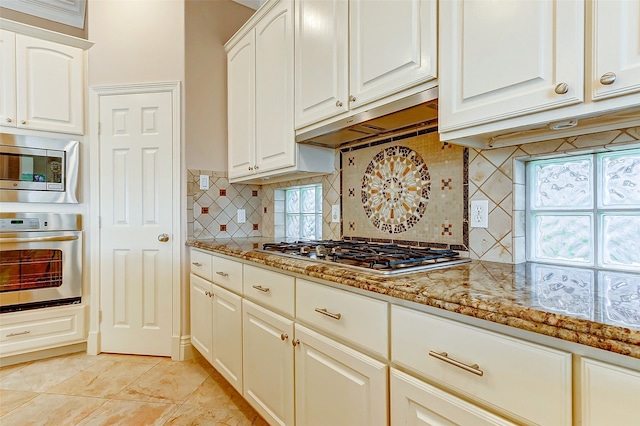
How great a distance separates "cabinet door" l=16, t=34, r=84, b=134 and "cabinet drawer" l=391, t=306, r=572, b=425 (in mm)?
2913

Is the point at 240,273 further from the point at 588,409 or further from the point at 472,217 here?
the point at 588,409

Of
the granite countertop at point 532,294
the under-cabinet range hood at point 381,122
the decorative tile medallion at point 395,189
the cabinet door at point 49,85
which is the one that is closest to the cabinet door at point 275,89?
the under-cabinet range hood at point 381,122

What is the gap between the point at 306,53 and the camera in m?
1.77

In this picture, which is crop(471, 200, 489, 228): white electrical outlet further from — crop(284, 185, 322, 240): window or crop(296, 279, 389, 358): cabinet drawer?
crop(284, 185, 322, 240): window

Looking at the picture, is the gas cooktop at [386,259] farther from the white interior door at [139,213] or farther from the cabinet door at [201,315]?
the white interior door at [139,213]

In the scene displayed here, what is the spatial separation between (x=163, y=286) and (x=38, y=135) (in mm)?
1456

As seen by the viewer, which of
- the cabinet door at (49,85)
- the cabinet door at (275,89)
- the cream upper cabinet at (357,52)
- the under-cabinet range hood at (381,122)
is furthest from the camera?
the cabinet door at (49,85)

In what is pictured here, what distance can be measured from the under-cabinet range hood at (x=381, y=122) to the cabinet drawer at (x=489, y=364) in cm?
79

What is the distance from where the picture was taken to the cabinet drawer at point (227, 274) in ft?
5.94

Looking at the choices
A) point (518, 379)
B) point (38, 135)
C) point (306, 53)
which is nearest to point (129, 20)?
point (38, 135)

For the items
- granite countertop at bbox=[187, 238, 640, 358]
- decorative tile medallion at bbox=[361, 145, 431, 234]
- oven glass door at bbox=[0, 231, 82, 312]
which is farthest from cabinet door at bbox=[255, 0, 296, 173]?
oven glass door at bbox=[0, 231, 82, 312]

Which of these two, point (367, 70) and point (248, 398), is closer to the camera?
point (367, 70)

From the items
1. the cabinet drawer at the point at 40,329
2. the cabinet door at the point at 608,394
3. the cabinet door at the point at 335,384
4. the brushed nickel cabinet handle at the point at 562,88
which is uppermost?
the brushed nickel cabinet handle at the point at 562,88

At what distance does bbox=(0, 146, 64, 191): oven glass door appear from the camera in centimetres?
248
